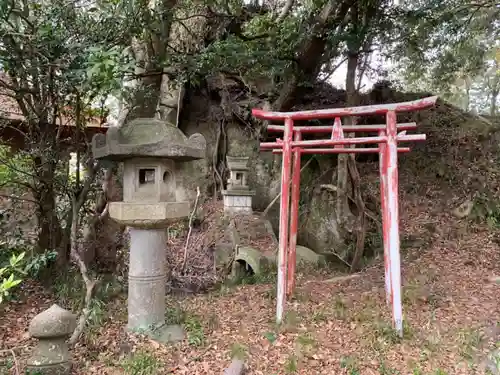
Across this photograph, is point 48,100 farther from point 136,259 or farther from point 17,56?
point 136,259

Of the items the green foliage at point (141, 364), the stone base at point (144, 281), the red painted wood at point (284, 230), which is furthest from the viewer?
the red painted wood at point (284, 230)

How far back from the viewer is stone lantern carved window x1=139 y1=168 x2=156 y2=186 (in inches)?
180

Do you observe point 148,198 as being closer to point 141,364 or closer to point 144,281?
point 144,281

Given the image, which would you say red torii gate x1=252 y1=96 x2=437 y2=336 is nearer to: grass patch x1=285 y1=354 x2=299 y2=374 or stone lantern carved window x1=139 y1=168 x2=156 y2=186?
grass patch x1=285 y1=354 x2=299 y2=374

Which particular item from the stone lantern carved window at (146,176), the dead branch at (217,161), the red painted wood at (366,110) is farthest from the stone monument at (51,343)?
the dead branch at (217,161)

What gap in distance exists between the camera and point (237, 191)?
36.9 ft

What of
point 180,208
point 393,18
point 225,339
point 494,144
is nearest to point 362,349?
point 225,339

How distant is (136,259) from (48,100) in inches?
97.5

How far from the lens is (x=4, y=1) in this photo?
12.3 feet

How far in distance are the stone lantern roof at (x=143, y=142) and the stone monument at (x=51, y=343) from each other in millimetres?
1720

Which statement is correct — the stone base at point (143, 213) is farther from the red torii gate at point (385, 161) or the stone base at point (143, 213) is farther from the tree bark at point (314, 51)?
the tree bark at point (314, 51)

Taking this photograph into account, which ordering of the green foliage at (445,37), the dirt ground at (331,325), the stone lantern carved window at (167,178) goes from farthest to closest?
the green foliage at (445,37) < the stone lantern carved window at (167,178) < the dirt ground at (331,325)

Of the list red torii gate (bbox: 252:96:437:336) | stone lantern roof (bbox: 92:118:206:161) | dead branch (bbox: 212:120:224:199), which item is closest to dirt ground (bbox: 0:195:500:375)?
red torii gate (bbox: 252:96:437:336)

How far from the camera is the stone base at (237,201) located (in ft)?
36.9
